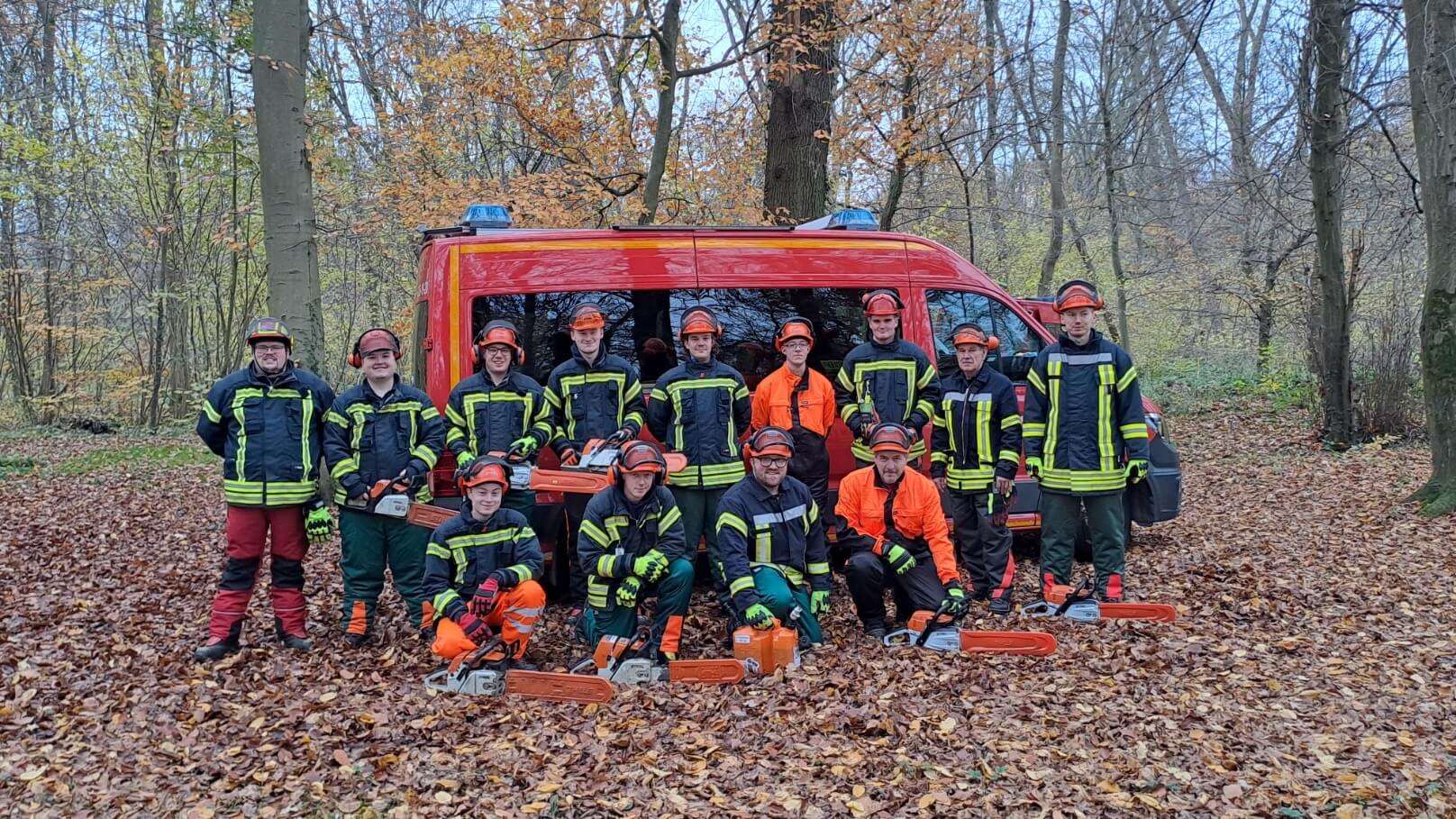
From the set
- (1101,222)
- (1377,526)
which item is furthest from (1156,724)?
(1101,222)

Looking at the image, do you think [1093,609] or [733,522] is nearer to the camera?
[733,522]

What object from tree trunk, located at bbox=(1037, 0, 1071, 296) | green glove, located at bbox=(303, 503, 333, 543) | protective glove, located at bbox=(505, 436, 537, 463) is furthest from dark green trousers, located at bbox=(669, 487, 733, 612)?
tree trunk, located at bbox=(1037, 0, 1071, 296)

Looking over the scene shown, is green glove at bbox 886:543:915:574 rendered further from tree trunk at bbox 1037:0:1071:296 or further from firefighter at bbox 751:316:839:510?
tree trunk at bbox 1037:0:1071:296

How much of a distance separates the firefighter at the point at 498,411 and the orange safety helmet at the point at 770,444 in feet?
4.36

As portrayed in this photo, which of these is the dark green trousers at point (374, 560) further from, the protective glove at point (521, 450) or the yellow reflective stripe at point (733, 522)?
the yellow reflective stripe at point (733, 522)

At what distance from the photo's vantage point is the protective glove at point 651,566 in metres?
4.72

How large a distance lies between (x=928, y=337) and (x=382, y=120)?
1158 centimetres

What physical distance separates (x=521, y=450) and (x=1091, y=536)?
3392 mm

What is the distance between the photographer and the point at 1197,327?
2000 centimetres

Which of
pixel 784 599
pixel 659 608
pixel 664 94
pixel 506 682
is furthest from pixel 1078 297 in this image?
pixel 664 94

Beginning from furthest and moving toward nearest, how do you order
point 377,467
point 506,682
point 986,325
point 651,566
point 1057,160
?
point 1057,160 → point 986,325 → point 377,467 → point 651,566 → point 506,682

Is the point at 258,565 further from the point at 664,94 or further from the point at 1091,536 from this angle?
the point at 664,94

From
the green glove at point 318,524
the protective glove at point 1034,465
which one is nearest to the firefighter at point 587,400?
the green glove at point 318,524

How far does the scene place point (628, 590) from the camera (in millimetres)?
4711
